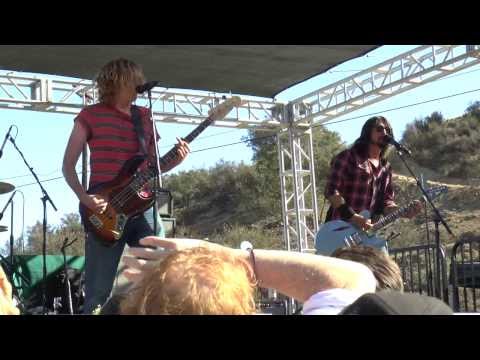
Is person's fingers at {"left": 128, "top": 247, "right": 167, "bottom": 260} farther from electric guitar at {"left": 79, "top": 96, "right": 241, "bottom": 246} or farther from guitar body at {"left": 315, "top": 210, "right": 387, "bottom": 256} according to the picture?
guitar body at {"left": 315, "top": 210, "right": 387, "bottom": 256}

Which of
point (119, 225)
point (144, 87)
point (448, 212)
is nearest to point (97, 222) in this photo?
point (119, 225)

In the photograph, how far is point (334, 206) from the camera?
5250 millimetres

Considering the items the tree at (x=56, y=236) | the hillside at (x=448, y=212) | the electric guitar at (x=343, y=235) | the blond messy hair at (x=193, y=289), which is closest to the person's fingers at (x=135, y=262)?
the blond messy hair at (x=193, y=289)

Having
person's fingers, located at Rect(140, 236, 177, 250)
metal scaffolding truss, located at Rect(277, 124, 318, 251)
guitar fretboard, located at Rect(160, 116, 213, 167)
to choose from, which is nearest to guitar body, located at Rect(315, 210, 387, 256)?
guitar fretboard, located at Rect(160, 116, 213, 167)

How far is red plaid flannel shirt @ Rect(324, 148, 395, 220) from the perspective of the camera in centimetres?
523

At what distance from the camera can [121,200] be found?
3793mm

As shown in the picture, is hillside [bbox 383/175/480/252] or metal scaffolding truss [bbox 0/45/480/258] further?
hillside [bbox 383/175/480/252]

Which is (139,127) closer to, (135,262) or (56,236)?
(135,262)

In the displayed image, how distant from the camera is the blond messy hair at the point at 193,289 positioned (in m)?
1.04

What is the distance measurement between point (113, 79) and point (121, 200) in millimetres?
676
